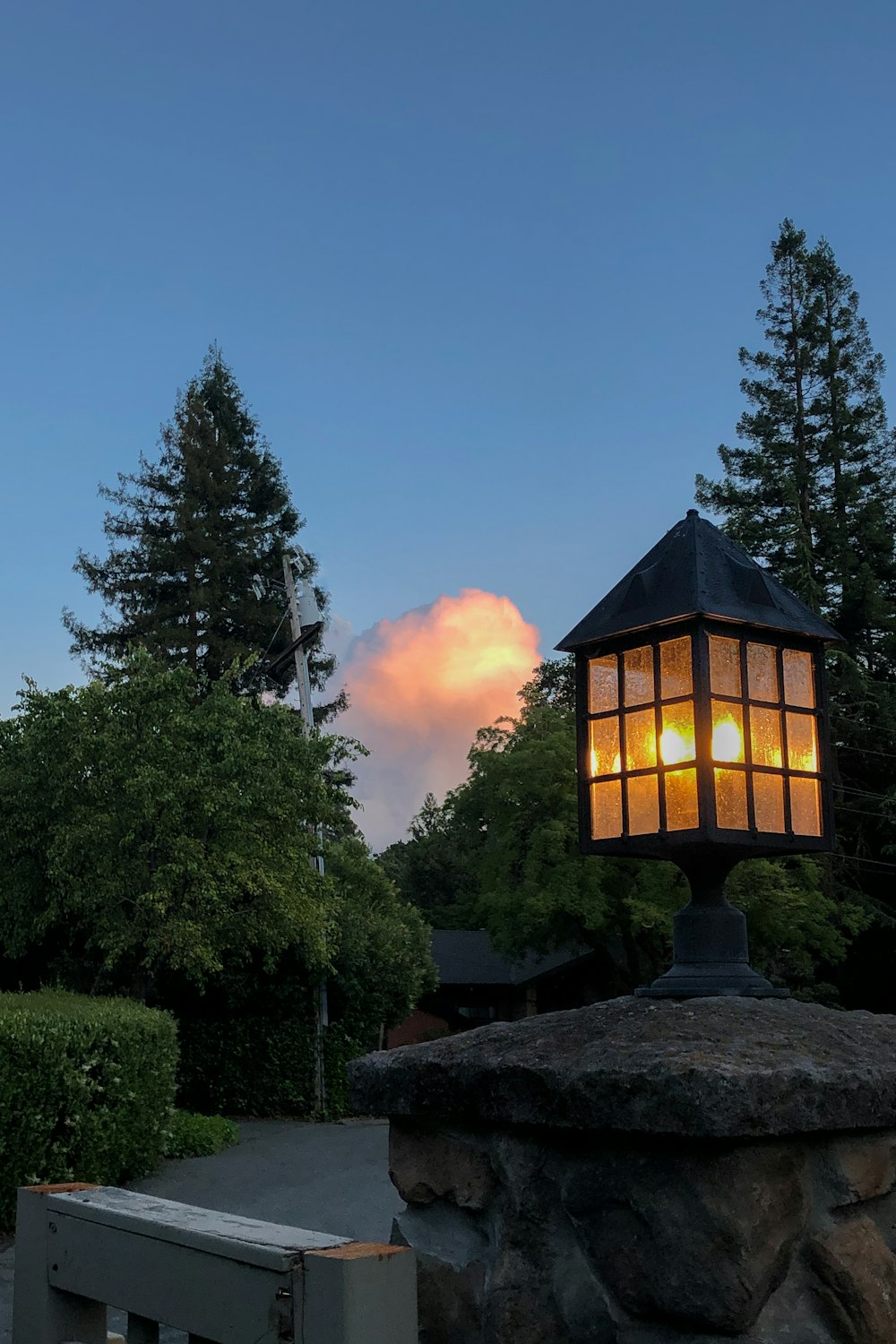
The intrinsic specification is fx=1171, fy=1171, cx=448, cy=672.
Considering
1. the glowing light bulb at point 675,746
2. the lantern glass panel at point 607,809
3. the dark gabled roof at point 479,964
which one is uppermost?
the glowing light bulb at point 675,746

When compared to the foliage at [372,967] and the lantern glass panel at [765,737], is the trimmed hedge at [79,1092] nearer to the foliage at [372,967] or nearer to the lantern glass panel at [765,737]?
the foliage at [372,967]

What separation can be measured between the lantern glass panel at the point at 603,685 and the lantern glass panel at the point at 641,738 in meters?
0.08

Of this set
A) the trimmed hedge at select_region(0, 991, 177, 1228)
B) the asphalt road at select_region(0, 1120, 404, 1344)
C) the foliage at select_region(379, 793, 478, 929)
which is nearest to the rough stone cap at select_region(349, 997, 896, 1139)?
the asphalt road at select_region(0, 1120, 404, 1344)

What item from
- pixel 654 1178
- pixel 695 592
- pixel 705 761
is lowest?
pixel 654 1178

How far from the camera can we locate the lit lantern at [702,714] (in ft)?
10.2

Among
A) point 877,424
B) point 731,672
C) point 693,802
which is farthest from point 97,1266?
point 877,424

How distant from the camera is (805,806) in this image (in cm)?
330

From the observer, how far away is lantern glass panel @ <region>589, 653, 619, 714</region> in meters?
3.40

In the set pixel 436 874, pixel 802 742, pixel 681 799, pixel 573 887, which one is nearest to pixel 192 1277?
pixel 681 799

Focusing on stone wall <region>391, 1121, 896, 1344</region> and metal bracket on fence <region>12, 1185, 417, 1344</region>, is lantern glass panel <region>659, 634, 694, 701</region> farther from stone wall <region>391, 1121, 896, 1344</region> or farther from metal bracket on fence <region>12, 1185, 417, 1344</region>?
metal bracket on fence <region>12, 1185, 417, 1344</region>

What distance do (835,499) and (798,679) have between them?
29547mm

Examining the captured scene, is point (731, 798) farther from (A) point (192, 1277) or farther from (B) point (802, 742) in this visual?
(A) point (192, 1277)

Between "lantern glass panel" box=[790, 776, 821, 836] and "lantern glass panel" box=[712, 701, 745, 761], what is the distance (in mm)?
216

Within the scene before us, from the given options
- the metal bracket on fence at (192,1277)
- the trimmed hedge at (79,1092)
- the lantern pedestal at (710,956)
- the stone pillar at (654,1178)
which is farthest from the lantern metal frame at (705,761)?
the trimmed hedge at (79,1092)
